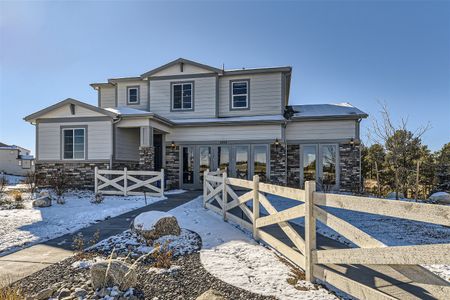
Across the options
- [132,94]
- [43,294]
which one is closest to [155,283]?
[43,294]

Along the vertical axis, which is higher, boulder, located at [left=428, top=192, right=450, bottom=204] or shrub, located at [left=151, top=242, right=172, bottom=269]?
shrub, located at [left=151, top=242, right=172, bottom=269]

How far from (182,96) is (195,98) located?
785 mm

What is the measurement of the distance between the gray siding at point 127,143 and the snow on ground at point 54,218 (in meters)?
3.10

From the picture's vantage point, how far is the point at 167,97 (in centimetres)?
1569

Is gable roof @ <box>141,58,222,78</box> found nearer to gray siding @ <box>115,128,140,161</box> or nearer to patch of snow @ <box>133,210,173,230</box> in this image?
gray siding @ <box>115,128,140,161</box>

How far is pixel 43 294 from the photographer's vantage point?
10.3 ft

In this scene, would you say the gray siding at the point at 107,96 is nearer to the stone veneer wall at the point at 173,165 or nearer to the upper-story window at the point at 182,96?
the upper-story window at the point at 182,96

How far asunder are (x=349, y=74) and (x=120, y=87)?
13672 mm

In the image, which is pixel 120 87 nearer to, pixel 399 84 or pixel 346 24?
pixel 346 24

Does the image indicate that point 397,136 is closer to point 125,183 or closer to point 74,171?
point 125,183

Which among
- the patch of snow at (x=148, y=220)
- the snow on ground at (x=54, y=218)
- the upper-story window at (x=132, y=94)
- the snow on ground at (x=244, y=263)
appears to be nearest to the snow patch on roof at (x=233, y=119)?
the upper-story window at (x=132, y=94)

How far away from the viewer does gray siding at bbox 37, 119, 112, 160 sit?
12.9m

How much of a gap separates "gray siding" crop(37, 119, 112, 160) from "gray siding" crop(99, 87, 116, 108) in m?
4.80

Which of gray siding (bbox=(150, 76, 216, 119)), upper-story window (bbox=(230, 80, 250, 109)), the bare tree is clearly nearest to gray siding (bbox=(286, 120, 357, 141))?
the bare tree
